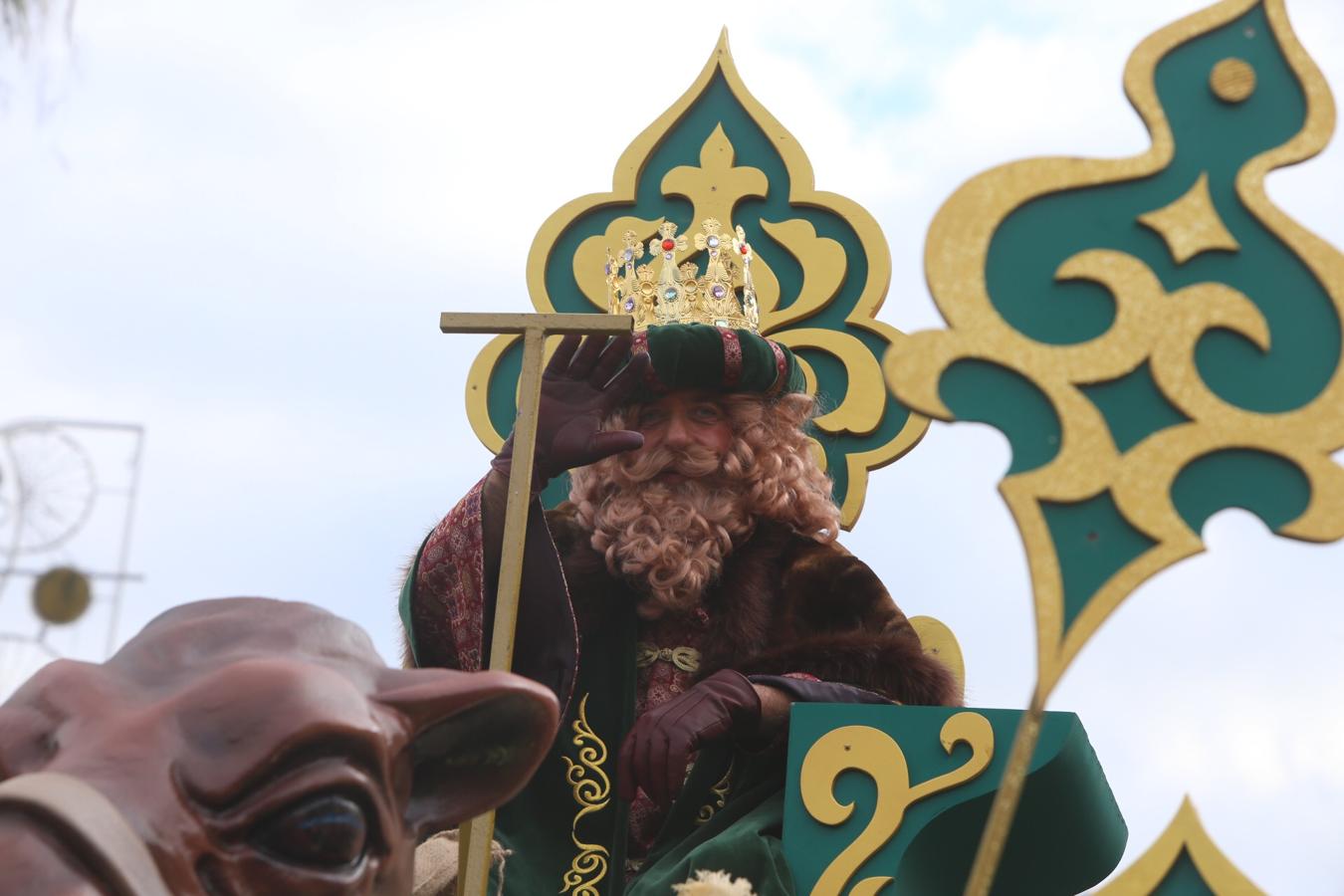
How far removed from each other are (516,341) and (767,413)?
35.9 inches

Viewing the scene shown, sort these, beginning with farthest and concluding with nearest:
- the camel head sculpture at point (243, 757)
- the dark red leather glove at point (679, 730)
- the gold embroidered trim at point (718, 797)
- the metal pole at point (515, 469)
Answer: the gold embroidered trim at point (718, 797)
the dark red leather glove at point (679, 730)
the metal pole at point (515, 469)
the camel head sculpture at point (243, 757)

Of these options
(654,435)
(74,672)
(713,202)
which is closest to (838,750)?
(654,435)

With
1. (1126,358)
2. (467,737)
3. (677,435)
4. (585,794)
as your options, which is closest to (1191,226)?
(1126,358)

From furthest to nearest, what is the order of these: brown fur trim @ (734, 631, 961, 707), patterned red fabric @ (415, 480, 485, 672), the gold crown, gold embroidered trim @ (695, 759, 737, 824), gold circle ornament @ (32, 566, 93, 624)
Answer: the gold crown → brown fur trim @ (734, 631, 961, 707) → gold embroidered trim @ (695, 759, 737, 824) → patterned red fabric @ (415, 480, 485, 672) → gold circle ornament @ (32, 566, 93, 624)

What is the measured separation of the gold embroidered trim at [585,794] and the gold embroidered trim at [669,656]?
0.15 m

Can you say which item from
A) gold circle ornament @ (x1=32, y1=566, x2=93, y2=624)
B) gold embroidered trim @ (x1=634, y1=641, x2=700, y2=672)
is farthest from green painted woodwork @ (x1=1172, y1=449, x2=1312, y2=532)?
gold embroidered trim @ (x1=634, y1=641, x2=700, y2=672)

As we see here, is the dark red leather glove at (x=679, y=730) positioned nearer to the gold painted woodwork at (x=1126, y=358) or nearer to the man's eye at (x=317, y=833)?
the gold painted woodwork at (x=1126, y=358)

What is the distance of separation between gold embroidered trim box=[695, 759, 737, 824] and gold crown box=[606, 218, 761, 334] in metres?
1.07

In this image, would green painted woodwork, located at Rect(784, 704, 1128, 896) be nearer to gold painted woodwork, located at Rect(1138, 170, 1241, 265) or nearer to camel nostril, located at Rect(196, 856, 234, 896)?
gold painted woodwork, located at Rect(1138, 170, 1241, 265)

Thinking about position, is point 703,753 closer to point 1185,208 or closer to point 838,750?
point 838,750

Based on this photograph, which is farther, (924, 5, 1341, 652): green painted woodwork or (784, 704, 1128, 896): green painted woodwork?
(784, 704, 1128, 896): green painted woodwork

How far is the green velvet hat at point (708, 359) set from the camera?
4.16m

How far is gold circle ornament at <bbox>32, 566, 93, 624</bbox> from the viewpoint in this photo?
9.68 feet

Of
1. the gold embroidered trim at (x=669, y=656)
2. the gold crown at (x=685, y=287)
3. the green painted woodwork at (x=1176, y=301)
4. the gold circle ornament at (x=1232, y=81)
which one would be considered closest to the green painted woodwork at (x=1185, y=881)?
the green painted woodwork at (x=1176, y=301)
